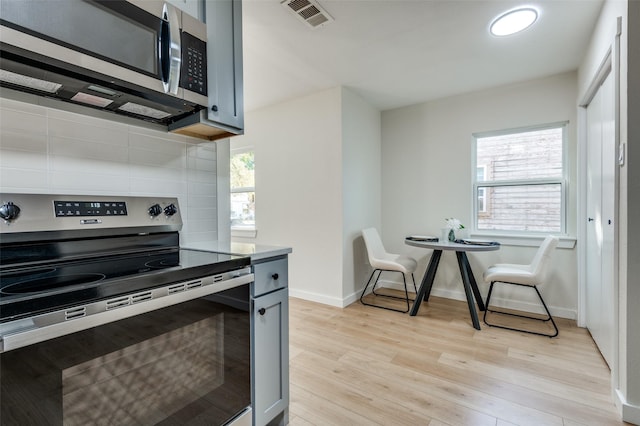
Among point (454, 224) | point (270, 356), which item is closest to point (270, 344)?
point (270, 356)

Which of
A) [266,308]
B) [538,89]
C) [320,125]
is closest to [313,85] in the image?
[320,125]

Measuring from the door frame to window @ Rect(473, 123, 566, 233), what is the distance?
299mm

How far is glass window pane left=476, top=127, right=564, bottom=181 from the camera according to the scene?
312cm

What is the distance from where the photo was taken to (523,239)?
319 cm

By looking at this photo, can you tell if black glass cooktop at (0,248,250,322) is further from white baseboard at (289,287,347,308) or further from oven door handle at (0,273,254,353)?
white baseboard at (289,287,347,308)

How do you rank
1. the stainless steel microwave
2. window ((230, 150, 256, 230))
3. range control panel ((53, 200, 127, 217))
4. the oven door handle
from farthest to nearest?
window ((230, 150, 256, 230)), range control panel ((53, 200, 127, 217)), the stainless steel microwave, the oven door handle

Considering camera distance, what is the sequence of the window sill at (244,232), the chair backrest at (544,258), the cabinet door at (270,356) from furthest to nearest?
the window sill at (244,232) < the chair backrest at (544,258) < the cabinet door at (270,356)

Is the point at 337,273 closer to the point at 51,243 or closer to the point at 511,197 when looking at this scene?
the point at 511,197

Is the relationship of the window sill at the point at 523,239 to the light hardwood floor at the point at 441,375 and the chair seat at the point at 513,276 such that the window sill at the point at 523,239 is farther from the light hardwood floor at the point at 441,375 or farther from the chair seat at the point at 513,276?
the light hardwood floor at the point at 441,375

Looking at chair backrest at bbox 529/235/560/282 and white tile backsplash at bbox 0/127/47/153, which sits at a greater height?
white tile backsplash at bbox 0/127/47/153

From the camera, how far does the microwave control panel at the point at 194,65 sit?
139cm

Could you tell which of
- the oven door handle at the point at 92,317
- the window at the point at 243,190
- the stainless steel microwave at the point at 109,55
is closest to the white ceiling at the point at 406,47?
the stainless steel microwave at the point at 109,55

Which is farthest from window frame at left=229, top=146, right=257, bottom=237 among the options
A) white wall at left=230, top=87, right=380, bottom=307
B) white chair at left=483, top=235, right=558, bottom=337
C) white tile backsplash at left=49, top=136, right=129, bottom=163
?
white chair at left=483, top=235, right=558, bottom=337

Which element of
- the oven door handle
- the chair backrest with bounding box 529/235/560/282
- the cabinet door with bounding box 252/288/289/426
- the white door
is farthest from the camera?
the chair backrest with bounding box 529/235/560/282
